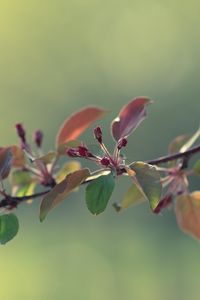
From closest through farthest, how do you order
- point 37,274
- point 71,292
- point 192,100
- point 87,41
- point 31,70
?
point 71,292
point 37,274
point 192,100
point 31,70
point 87,41

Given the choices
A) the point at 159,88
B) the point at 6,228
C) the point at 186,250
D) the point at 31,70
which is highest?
the point at 6,228

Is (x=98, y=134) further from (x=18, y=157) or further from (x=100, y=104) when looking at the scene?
(x=100, y=104)

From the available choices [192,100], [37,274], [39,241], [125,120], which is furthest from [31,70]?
[125,120]

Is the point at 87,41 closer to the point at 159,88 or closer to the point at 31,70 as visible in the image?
the point at 31,70

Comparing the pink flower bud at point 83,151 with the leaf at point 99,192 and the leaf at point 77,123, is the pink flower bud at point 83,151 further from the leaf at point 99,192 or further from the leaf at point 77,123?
the leaf at point 77,123

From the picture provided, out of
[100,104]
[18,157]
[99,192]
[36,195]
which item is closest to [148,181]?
[99,192]

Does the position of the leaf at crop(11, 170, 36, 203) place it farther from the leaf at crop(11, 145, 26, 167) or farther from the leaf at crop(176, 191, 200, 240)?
the leaf at crop(176, 191, 200, 240)

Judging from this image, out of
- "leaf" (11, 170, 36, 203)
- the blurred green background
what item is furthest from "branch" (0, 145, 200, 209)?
the blurred green background
